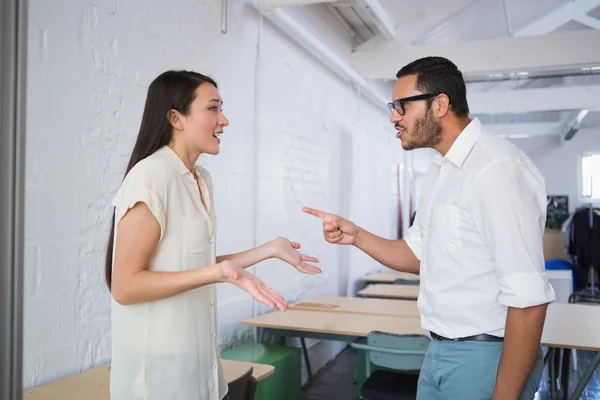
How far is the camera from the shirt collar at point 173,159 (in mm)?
1441

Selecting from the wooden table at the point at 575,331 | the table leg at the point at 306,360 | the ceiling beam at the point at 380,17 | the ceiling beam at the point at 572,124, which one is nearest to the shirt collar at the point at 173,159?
the wooden table at the point at 575,331

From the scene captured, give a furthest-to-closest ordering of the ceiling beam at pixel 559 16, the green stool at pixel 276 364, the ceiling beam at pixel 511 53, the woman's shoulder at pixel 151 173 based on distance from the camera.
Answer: the ceiling beam at pixel 559 16 → the ceiling beam at pixel 511 53 → the green stool at pixel 276 364 → the woman's shoulder at pixel 151 173

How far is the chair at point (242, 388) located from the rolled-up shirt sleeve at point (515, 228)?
0.92 m

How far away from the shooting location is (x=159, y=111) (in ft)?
4.98

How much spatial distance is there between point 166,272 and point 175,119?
49cm

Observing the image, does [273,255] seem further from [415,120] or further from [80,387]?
[80,387]

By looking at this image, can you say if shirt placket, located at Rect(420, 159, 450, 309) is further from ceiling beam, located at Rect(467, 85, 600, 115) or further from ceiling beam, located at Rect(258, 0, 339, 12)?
ceiling beam, located at Rect(467, 85, 600, 115)

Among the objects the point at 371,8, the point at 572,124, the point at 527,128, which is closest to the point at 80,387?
the point at 371,8

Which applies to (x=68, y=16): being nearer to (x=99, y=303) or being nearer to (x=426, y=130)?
(x=99, y=303)

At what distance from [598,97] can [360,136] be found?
338cm

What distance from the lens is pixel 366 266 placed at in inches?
263

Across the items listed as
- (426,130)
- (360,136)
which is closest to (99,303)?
(426,130)

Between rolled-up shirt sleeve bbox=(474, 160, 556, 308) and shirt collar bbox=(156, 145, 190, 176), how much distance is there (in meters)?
0.86

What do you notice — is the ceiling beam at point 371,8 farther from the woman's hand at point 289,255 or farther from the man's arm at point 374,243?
→ the woman's hand at point 289,255
